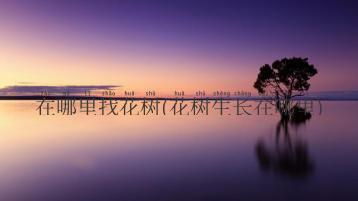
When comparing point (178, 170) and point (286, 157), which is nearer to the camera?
point (178, 170)

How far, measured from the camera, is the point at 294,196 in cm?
1045

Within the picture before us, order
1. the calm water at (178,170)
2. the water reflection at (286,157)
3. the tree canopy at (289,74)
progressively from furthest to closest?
the tree canopy at (289,74)
the water reflection at (286,157)
the calm water at (178,170)

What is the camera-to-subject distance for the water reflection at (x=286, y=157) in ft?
47.0

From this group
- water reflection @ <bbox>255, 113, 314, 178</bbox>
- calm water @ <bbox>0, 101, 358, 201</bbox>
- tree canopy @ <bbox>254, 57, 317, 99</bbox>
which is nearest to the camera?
calm water @ <bbox>0, 101, 358, 201</bbox>

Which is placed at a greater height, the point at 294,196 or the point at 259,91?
the point at 259,91

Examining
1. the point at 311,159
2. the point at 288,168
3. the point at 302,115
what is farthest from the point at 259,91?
the point at 288,168

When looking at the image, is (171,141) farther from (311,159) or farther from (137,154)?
(311,159)

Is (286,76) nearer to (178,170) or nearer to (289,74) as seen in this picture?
(289,74)

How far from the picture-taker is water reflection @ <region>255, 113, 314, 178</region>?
47.0 ft

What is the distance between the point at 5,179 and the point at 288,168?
12.7 meters

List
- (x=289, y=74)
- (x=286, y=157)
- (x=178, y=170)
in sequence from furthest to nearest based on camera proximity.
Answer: (x=289, y=74)
(x=286, y=157)
(x=178, y=170)

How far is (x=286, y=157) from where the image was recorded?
17.8m

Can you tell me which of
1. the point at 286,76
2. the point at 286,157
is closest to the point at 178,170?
the point at 286,157

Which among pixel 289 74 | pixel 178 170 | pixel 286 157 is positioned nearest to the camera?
pixel 178 170
